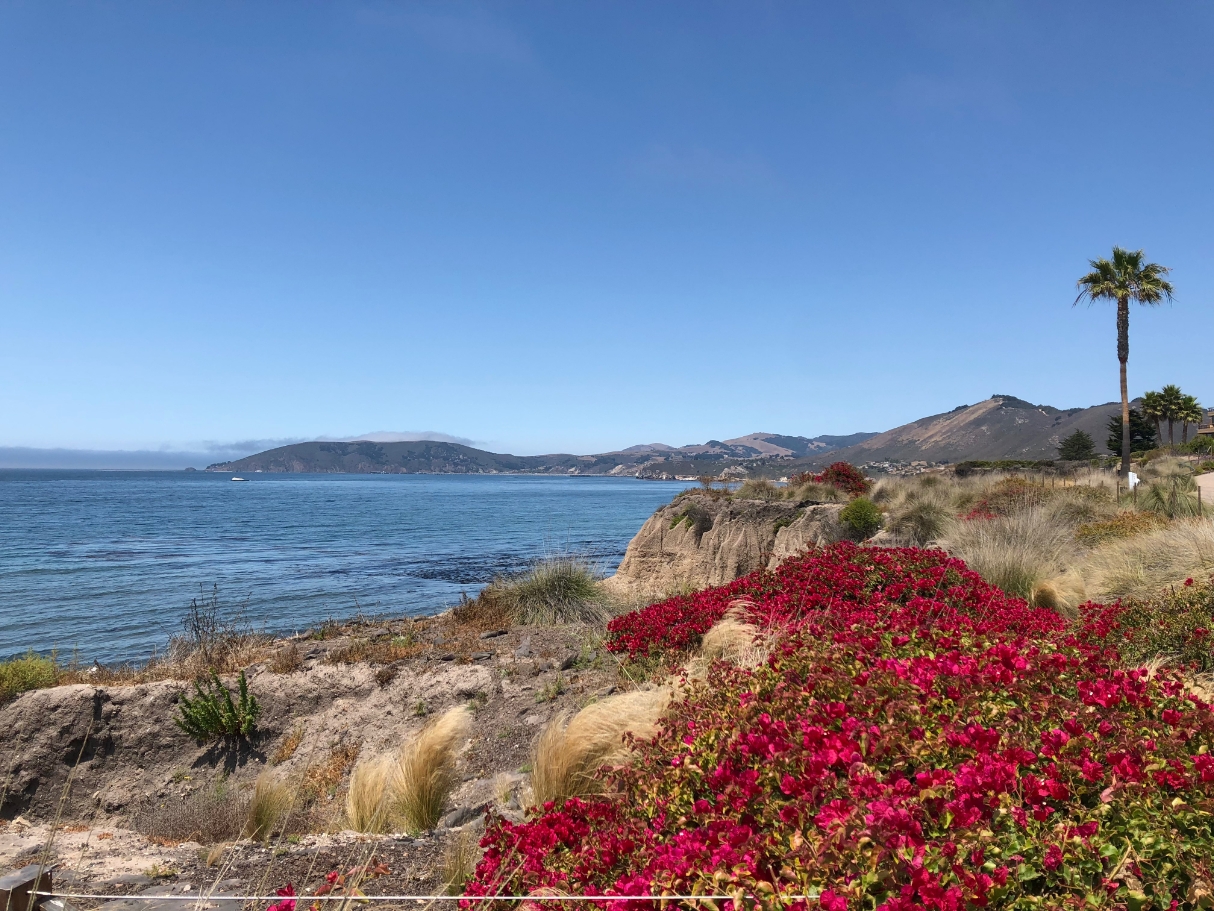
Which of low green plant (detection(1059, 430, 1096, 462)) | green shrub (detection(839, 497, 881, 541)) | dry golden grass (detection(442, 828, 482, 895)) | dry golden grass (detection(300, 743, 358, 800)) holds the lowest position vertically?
dry golden grass (detection(300, 743, 358, 800))

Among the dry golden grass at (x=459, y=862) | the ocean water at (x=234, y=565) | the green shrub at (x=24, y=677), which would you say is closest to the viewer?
the dry golden grass at (x=459, y=862)

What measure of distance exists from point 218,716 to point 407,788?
3883 millimetres

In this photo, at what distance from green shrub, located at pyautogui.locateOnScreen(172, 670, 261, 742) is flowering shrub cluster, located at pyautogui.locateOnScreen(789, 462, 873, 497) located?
1887 cm

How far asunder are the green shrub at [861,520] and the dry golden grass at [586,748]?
1354 centimetres

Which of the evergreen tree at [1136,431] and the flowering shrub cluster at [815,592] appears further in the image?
the evergreen tree at [1136,431]

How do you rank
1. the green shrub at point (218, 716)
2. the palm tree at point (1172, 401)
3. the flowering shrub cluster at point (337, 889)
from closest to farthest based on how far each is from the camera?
the flowering shrub cluster at point (337, 889)
the green shrub at point (218, 716)
the palm tree at point (1172, 401)

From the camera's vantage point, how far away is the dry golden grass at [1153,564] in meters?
8.45

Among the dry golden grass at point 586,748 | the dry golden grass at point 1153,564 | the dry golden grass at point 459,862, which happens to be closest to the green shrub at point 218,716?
the dry golden grass at point 586,748

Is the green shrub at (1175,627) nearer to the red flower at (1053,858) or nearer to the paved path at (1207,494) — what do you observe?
the red flower at (1053,858)

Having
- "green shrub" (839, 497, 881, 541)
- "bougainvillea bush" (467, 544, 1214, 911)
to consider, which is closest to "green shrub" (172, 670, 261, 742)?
"bougainvillea bush" (467, 544, 1214, 911)

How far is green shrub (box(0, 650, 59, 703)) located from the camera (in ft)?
30.6

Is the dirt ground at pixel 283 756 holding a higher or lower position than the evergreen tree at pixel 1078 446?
lower

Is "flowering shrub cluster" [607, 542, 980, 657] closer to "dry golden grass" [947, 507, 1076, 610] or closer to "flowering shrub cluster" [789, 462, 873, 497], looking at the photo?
"dry golden grass" [947, 507, 1076, 610]

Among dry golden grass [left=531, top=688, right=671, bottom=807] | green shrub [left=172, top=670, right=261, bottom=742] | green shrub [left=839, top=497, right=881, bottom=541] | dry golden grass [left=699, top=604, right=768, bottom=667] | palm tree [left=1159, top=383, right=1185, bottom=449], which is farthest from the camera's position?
palm tree [left=1159, top=383, right=1185, bottom=449]
